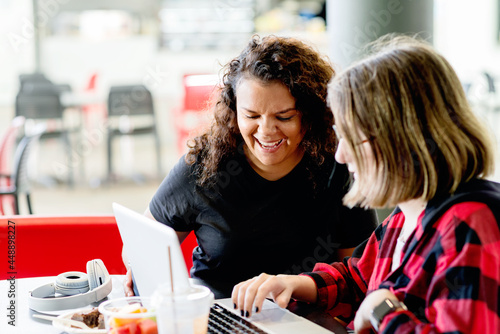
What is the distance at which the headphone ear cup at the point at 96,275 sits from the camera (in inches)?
60.1

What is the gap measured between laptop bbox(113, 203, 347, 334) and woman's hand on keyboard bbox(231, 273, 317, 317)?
1.0 inches

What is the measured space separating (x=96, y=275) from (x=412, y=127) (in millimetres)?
853

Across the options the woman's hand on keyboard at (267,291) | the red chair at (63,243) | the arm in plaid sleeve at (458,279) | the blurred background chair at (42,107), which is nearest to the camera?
the arm in plaid sleeve at (458,279)

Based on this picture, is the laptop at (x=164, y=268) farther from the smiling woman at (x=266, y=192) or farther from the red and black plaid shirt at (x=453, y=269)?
the smiling woman at (x=266, y=192)

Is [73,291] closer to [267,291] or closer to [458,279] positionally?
[267,291]

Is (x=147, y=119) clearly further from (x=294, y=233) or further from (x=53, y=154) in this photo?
(x=294, y=233)

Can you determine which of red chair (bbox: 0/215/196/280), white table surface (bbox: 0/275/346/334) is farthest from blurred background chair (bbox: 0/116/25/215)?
white table surface (bbox: 0/275/346/334)

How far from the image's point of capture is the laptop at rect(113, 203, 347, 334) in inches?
42.2

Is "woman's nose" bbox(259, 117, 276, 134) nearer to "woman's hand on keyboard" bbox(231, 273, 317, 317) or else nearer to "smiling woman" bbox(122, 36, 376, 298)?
"smiling woman" bbox(122, 36, 376, 298)

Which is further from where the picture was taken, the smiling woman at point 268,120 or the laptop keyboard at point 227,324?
the smiling woman at point 268,120

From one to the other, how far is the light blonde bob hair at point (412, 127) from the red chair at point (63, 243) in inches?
45.7

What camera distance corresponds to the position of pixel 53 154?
309 inches

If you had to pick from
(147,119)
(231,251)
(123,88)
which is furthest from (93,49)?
(231,251)

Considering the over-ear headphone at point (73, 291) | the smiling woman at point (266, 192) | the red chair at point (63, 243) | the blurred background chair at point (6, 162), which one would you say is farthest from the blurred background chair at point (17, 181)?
the over-ear headphone at point (73, 291)
